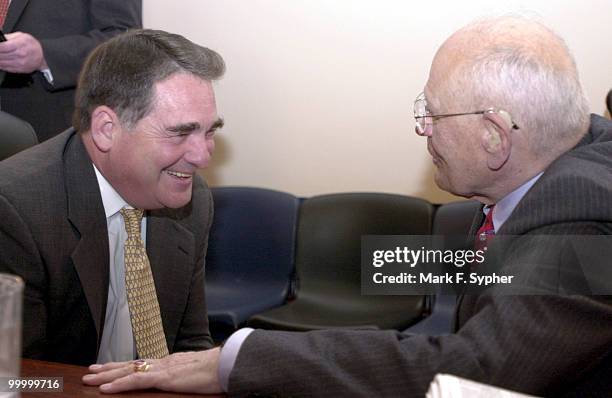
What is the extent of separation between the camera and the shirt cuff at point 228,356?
154 centimetres

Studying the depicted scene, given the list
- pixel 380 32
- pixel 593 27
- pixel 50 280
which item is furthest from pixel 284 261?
pixel 50 280

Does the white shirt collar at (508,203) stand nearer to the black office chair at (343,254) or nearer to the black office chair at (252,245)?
the black office chair at (343,254)

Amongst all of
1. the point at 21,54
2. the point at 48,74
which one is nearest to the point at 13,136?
the point at 21,54

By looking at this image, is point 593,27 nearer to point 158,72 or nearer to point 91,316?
point 158,72

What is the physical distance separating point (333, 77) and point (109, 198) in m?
2.49

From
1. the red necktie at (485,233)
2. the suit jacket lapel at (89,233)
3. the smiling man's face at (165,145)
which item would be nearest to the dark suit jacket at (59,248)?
the suit jacket lapel at (89,233)

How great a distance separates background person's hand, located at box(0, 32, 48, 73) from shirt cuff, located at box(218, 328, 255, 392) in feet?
8.07

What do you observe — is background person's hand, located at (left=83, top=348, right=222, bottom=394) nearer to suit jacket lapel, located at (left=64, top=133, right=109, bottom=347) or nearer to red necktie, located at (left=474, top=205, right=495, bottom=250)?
suit jacket lapel, located at (left=64, top=133, right=109, bottom=347)

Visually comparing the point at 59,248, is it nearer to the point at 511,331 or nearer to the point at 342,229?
the point at 511,331

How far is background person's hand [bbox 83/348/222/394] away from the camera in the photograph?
1522 mm

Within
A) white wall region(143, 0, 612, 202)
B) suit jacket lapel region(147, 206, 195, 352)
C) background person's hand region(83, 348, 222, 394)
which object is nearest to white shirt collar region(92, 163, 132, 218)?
suit jacket lapel region(147, 206, 195, 352)

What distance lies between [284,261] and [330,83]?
3.57 feet

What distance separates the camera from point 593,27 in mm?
4141

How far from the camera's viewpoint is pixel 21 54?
11.8ft
